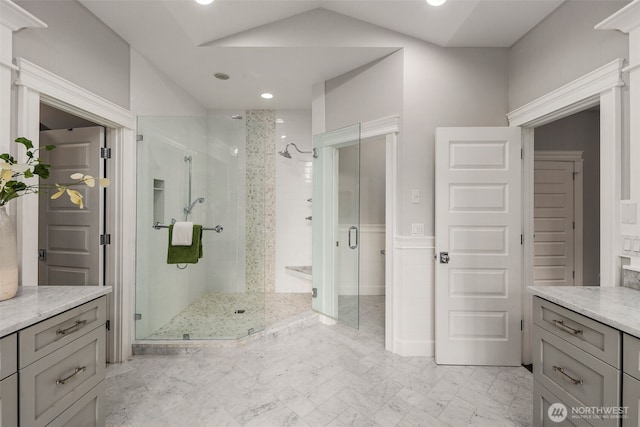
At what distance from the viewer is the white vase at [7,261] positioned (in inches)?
50.0

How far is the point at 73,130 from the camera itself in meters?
2.35

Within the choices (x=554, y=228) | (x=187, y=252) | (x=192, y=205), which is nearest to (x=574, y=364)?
(x=187, y=252)

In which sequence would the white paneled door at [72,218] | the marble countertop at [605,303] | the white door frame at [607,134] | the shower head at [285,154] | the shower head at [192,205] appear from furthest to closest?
Result: 1. the shower head at [285,154]
2. the shower head at [192,205]
3. the white paneled door at [72,218]
4. the white door frame at [607,134]
5. the marble countertop at [605,303]

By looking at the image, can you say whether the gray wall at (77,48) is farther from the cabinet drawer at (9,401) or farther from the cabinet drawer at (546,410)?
the cabinet drawer at (546,410)

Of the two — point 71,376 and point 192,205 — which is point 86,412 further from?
point 192,205

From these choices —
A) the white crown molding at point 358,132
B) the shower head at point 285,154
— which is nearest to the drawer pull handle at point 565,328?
the white crown molding at point 358,132

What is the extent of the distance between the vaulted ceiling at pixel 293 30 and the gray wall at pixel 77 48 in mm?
121

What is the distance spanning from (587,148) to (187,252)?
4.99 meters

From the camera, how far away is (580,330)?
1.24m

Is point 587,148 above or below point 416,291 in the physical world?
above

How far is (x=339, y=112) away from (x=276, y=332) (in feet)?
7.76

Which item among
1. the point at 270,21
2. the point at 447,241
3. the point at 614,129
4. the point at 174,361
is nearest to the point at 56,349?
the point at 174,361

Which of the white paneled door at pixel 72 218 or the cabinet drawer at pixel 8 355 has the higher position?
the white paneled door at pixel 72 218

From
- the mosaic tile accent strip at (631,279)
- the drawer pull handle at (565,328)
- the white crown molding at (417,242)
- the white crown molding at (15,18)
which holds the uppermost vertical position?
the white crown molding at (15,18)
